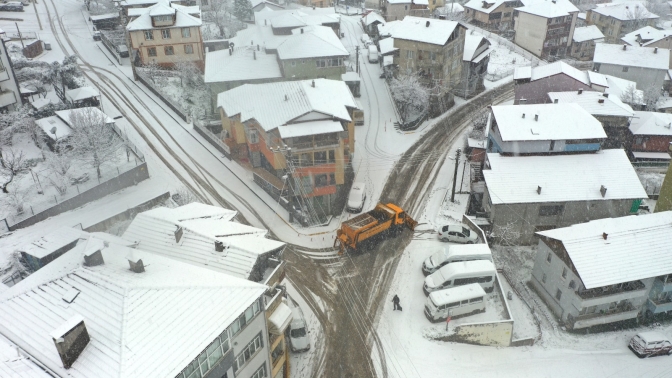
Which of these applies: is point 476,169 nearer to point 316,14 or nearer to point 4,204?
point 4,204

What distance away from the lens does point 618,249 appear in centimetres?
3130

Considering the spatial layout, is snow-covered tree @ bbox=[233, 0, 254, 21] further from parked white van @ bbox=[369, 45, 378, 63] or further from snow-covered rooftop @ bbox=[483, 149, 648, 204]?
snow-covered rooftop @ bbox=[483, 149, 648, 204]

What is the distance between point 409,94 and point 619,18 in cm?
6204

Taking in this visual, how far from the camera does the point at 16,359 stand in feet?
54.9

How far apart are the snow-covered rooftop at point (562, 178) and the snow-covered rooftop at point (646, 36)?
48609 mm

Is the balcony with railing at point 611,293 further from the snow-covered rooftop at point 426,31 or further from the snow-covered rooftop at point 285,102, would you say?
the snow-covered rooftop at point 426,31

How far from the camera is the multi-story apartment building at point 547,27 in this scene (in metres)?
79.3

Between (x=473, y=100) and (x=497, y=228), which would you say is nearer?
(x=497, y=228)

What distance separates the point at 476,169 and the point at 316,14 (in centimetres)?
4702

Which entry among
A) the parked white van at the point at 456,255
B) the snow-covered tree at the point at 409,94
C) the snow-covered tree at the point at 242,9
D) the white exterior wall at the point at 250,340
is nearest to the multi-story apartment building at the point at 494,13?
the snow-covered tree at the point at 242,9

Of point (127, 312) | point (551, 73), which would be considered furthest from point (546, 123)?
point (127, 312)

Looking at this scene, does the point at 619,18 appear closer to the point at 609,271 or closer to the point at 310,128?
the point at 609,271

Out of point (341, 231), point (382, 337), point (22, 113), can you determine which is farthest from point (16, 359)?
point (22, 113)

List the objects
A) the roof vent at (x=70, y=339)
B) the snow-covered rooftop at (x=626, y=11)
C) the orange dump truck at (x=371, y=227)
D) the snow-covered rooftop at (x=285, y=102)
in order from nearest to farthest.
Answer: the roof vent at (x=70, y=339), the orange dump truck at (x=371, y=227), the snow-covered rooftop at (x=285, y=102), the snow-covered rooftop at (x=626, y=11)
